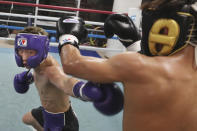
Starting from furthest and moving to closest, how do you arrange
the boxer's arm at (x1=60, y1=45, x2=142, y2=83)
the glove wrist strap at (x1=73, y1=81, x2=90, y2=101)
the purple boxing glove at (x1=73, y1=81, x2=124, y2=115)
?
the glove wrist strap at (x1=73, y1=81, x2=90, y2=101) → the purple boxing glove at (x1=73, y1=81, x2=124, y2=115) → the boxer's arm at (x1=60, y1=45, x2=142, y2=83)

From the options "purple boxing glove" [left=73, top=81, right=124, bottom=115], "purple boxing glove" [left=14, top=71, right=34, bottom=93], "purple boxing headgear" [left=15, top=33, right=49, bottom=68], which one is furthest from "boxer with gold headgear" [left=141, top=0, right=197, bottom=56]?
"purple boxing glove" [left=14, top=71, right=34, bottom=93]

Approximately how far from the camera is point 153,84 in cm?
85

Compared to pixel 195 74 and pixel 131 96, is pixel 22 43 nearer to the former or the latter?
pixel 131 96

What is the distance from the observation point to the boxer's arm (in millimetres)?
842

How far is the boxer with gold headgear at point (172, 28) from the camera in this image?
0.84 m

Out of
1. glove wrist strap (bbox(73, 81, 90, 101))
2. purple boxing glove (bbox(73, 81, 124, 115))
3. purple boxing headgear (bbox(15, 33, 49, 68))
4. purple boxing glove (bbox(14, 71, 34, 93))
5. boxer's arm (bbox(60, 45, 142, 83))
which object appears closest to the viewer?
boxer's arm (bbox(60, 45, 142, 83))

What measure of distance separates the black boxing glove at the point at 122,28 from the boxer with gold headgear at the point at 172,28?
34 centimetres

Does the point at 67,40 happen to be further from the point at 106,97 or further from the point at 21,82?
the point at 21,82

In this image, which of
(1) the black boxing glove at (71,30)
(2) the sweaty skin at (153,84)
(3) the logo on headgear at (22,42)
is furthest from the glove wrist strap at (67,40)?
(3) the logo on headgear at (22,42)

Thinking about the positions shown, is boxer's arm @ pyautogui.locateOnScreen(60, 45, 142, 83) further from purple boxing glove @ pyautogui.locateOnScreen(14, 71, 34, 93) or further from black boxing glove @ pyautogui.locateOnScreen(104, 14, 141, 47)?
purple boxing glove @ pyautogui.locateOnScreen(14, 71, 34, 93)

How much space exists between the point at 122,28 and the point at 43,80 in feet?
2.38

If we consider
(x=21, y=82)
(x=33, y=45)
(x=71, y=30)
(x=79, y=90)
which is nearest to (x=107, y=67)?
(x=79, y=90)

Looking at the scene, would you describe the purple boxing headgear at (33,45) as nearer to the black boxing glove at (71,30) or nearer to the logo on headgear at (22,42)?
the logo on headgear at (22,42)

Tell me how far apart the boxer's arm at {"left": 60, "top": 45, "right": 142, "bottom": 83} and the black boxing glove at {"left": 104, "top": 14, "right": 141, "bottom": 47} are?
345 mm
